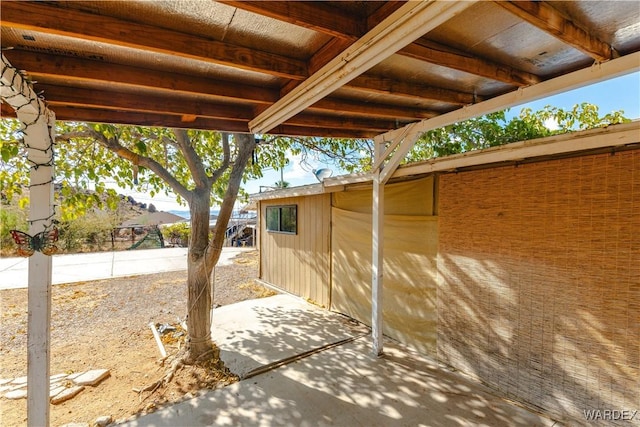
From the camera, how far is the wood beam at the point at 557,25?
46.4 inches

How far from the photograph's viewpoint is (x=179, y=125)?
94.6 inches

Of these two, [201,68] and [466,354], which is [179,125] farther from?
[466,354]

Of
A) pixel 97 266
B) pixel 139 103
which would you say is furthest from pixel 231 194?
pixel 97 266

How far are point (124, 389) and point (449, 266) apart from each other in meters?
3.59

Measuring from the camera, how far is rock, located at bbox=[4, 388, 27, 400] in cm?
265

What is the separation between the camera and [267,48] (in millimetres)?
1553

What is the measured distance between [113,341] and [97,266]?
6099mm

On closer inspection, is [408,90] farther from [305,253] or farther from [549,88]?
[305,253]

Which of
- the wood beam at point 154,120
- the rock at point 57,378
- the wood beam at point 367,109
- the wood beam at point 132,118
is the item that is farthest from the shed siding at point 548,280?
the rock at point 57,378

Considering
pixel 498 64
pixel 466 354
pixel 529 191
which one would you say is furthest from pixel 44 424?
pixel 529 191

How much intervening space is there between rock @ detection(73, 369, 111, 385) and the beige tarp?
3177mm

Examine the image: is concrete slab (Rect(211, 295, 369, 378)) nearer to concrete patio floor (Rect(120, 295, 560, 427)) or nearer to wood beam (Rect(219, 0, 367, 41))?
concrete patio floor (Rect(120, 295, 560, 427))

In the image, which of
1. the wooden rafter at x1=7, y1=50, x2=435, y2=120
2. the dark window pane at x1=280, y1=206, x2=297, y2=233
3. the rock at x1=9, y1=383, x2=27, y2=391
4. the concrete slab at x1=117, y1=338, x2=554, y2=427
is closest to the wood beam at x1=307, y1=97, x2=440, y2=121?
the wooden rafter at x1=7, y1=50, x2=435, y2=120

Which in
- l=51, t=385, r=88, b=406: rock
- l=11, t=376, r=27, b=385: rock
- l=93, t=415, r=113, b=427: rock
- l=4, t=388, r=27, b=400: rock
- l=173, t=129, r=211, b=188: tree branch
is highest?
l=173, t=129, r=211, b=188: tree branch
